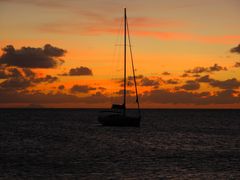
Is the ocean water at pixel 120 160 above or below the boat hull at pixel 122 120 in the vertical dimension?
below

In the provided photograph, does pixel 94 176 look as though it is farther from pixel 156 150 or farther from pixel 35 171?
pixel 156 150

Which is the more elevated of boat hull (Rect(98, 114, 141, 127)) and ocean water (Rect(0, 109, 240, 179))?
boat hull (Rect(98, 114, 141, 127))

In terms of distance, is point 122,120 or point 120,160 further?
point 122,120

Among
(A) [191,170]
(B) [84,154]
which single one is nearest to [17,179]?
(A) [191,170]

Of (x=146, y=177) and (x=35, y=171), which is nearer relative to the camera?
(x=146, y=177)

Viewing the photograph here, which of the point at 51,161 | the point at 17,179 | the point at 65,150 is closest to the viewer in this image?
the point at 17,179

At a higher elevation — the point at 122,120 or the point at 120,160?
the point at 122,120

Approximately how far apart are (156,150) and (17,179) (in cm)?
3254

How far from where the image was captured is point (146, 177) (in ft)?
160

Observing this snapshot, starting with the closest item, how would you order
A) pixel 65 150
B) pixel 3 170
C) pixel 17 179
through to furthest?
1. pixel 17 179
2. pixel 3 170
3. pixel 65 150

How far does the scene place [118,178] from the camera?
48188 mm

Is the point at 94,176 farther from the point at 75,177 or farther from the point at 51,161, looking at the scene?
the point at 51,161

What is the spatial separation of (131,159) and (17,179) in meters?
19.8

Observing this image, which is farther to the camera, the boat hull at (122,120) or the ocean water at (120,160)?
the boat hull at (122,120)
